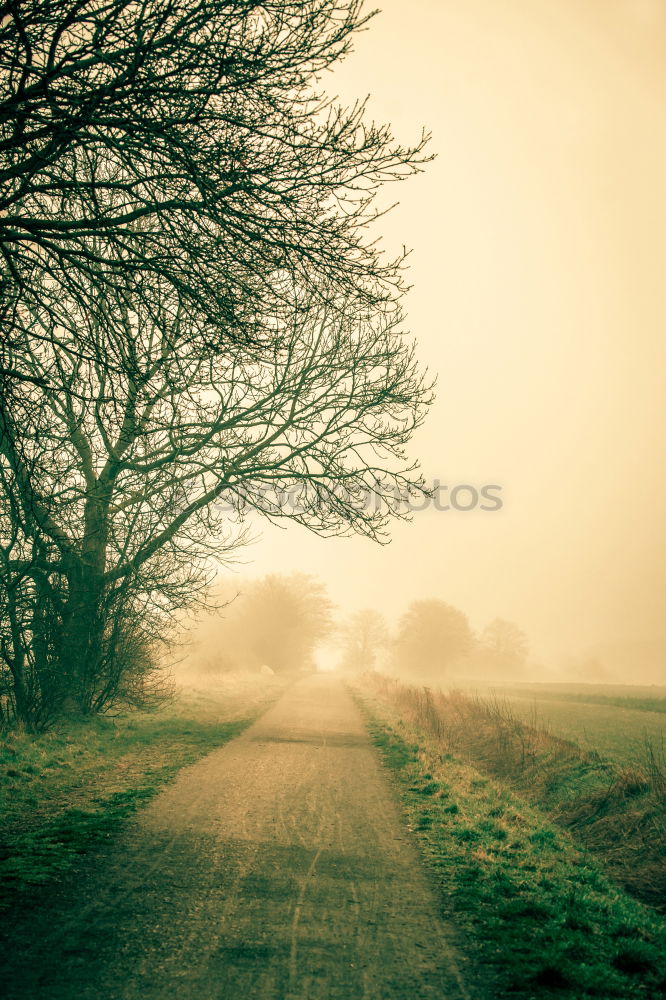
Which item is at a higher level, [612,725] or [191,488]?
[191,488]

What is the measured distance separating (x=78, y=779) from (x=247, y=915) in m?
4.92

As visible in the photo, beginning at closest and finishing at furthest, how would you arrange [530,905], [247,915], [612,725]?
1. [247,915]
2. [530,905]
3. [612,725]

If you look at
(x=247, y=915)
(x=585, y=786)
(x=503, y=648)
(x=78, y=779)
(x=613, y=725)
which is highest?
(x=247, y=915)

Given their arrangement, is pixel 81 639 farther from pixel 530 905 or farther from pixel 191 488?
pixel 530 905

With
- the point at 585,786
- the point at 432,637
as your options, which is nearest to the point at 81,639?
the point at 585,786

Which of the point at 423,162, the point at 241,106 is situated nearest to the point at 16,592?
the point at 241,106

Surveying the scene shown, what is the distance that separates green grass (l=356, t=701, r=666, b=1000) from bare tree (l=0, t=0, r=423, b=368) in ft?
16.2

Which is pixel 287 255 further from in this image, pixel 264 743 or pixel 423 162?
pixel 264 743

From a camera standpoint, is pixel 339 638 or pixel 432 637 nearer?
pixel 432 637

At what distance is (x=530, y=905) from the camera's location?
13.9ft

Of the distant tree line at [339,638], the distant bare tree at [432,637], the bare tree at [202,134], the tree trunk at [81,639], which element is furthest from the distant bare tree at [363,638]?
the bare tree at [202,134]

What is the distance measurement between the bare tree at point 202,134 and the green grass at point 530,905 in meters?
4.95

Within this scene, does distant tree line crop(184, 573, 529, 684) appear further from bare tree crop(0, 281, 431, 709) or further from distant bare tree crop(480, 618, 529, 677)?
bare tree crop(0, 281, 431, 709)

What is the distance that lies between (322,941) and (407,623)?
3602 inches
